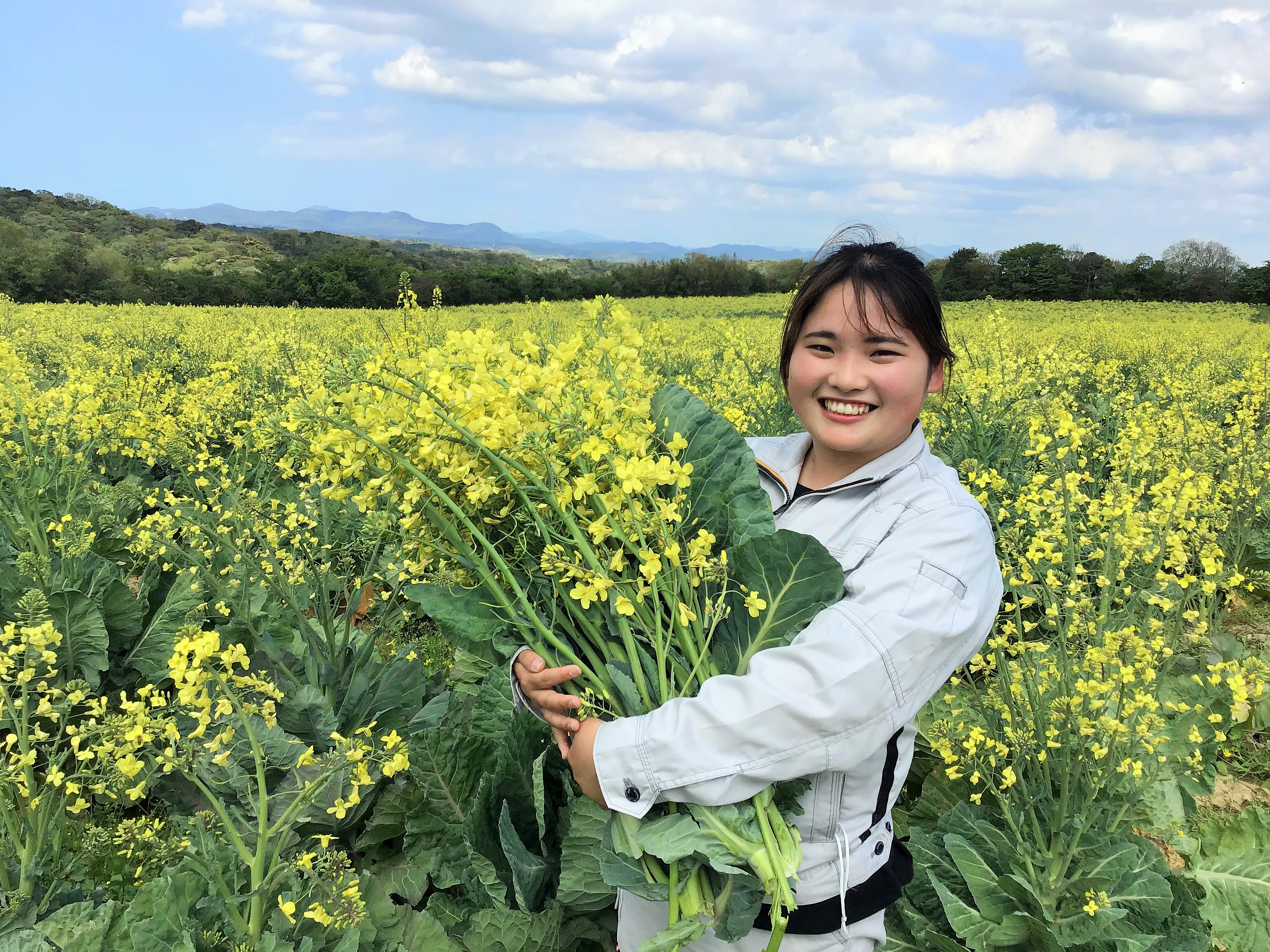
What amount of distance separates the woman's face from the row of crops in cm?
44

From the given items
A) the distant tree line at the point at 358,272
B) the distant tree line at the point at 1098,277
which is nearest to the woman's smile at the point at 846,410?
the distant tree line at the point at 358,272

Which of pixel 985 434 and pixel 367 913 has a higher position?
pixel 985 434

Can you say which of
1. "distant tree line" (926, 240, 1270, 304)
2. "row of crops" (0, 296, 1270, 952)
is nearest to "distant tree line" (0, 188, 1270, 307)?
"distant tree line" (926, 240, 1270, 304)

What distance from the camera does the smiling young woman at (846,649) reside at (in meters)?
1.24

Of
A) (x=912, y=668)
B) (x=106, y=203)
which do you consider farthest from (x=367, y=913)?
(x=106, y=203)

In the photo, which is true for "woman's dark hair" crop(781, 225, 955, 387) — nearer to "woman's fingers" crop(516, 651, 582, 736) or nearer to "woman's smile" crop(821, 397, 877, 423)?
"woman's smile" crop(821, 397, 877, 423)

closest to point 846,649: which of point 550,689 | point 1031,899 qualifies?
point 550,689

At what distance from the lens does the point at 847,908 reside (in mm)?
1512

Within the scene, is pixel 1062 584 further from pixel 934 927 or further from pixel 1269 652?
pixel 1269 652

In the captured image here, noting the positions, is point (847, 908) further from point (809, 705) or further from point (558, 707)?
point (558, 707)

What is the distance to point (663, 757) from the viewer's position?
1.26 metres

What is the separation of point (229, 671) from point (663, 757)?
1127 millimetres

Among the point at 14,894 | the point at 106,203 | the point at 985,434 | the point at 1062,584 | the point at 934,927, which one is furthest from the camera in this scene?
the point at 106,203

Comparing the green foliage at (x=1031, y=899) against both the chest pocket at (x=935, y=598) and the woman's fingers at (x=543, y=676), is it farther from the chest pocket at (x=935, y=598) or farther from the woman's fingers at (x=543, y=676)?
the woman's fingers at (x=543, y=676)
